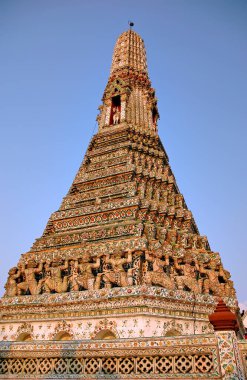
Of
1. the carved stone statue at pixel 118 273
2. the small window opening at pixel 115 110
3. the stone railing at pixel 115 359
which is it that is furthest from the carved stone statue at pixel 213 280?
the small window opening at pixel 115 110

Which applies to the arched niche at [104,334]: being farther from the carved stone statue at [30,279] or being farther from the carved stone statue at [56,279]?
the carved stone statue at [30,279]

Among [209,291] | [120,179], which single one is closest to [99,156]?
[120,179]

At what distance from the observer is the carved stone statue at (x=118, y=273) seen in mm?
11555

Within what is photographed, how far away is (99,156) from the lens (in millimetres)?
20344

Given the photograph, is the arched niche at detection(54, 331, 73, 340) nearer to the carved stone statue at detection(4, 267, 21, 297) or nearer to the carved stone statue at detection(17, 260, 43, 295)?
the carved stone statue at detection(17, 260, 43, 295)

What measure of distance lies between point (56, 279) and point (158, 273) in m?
4.18

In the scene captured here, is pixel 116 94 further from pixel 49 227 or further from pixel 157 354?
pixel 157 354

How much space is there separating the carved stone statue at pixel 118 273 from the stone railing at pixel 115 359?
186 inches

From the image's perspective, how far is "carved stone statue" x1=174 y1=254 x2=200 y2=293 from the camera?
40.4ft

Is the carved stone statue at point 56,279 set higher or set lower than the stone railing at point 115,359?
higher

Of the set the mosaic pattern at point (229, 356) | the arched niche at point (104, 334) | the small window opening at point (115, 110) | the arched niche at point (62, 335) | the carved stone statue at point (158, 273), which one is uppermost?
the small window opening at point (115, 110)

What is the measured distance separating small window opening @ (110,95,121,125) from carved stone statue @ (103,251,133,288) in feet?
41.0

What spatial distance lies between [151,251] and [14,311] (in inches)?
230

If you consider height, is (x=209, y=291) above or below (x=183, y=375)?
above
